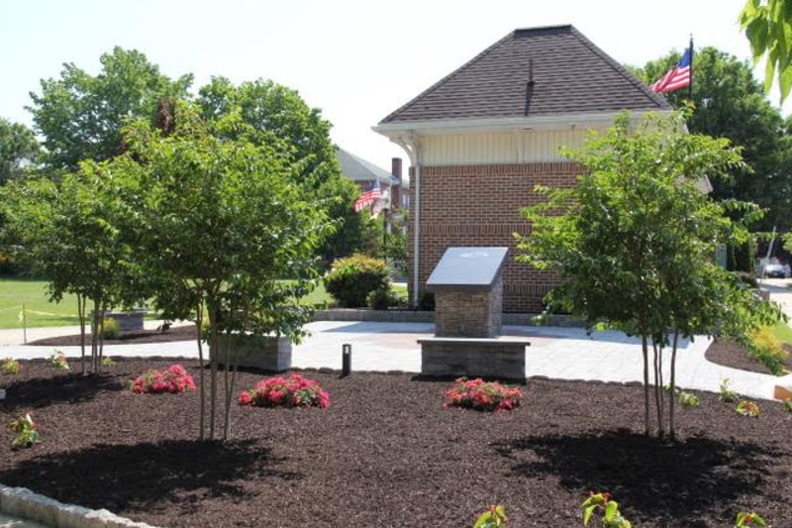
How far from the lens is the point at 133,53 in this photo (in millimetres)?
62344

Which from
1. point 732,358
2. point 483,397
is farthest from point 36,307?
point 483,397

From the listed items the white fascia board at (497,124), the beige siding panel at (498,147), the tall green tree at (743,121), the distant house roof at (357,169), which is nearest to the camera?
the white fascia board at (497,124)

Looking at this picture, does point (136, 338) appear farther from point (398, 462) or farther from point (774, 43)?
point (774, 43)

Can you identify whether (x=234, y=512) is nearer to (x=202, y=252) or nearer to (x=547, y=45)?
(x=202, y=252)

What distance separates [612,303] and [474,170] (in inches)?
521

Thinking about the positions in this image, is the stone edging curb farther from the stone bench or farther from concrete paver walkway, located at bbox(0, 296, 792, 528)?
concrete paver walkway, located at bbox(0, 296, 792, 528)

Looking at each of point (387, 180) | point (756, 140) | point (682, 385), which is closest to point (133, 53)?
point (387, 180)

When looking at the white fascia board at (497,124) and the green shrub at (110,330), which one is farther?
the white fascia board at (497,124)

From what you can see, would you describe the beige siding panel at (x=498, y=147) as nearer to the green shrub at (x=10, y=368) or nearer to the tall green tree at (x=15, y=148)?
the green shrub at (x=10, y=368)

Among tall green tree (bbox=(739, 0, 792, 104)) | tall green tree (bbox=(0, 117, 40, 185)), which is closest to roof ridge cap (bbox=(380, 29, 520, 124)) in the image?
tall green tree (bbox=(739, 0, 792, 104))

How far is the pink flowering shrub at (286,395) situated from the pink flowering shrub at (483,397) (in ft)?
4.84

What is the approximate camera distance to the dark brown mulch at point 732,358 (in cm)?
1284

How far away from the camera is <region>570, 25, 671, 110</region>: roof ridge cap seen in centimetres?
1884

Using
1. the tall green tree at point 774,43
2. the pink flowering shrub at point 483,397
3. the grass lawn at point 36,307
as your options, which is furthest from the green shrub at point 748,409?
the grass lawn at point 36,307
